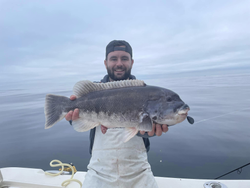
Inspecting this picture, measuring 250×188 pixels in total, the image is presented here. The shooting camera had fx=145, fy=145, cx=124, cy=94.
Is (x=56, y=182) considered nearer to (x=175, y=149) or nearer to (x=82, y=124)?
(x=82, y=124)

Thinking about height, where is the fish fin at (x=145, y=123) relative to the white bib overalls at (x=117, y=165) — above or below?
above

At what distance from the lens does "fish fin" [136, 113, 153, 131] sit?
2.46 m

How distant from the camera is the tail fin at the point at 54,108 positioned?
9.03 feet

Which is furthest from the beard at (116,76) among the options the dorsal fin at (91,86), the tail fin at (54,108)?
the tail fin at (54,108)

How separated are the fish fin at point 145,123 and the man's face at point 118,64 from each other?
79.4 inches

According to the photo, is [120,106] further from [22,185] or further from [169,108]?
[22,185]

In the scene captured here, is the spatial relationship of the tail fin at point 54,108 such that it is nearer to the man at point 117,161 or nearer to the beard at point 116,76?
the man at point 117,161

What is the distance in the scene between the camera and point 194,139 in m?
7.78

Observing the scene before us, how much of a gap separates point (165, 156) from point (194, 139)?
243cm

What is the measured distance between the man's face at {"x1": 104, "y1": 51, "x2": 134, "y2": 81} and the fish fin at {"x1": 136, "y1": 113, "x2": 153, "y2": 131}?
6.61 ft

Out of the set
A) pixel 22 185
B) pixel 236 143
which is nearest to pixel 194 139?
pixel 236 143

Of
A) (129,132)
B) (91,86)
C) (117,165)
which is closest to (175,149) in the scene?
(117,165)

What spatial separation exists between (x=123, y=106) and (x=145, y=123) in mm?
476

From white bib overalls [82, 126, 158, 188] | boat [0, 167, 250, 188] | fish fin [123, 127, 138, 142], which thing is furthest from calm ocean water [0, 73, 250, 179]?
fish fin [123, 127, 138, 142]
